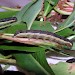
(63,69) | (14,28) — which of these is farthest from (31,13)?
(63,69)

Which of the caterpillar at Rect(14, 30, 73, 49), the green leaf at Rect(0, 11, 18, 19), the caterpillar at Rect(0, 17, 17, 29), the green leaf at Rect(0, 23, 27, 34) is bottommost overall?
the caterpillar at Rect(14, 30, 73, 49)

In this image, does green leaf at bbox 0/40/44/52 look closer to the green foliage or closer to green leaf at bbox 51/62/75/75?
the green foliage

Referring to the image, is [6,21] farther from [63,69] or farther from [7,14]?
[63,69]

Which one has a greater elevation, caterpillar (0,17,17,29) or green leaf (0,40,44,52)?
caterpillar (0,17,17,29)

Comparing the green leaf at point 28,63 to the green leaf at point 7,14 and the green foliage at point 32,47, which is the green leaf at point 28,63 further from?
the green leaf at point 7,14

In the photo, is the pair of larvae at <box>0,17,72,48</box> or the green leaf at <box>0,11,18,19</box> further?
the green leaf at <box>0,11,18,19</box>

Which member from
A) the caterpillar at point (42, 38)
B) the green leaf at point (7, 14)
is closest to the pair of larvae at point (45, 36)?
the caterpillar at point (42, 38)

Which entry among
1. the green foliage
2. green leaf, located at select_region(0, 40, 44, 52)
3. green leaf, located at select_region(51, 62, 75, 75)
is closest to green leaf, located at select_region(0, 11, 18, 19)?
the green foliage
